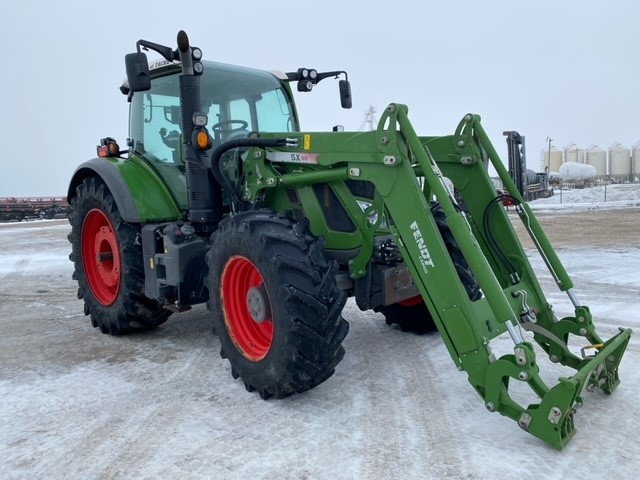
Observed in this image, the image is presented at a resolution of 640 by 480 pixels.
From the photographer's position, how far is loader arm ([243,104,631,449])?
298 cm

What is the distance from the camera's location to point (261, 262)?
3.65 meters

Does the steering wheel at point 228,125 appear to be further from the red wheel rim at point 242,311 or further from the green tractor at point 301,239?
the red wheel rim at point 242,311

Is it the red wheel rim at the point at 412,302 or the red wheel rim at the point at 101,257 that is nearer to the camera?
the red wheel rim at the point at 412,302

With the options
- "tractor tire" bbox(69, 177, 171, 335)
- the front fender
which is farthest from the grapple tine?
"tractor tire" bbox(69, 177, 171, 335)

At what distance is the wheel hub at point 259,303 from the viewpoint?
12.7 feet

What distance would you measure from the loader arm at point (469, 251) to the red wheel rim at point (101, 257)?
1.83 metres

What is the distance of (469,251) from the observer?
10.4 feet

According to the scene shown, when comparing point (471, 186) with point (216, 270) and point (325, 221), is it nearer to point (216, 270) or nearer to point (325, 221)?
point (325, 221)

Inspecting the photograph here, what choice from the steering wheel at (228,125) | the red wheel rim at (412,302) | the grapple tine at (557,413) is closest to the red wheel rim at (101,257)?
the steering wheel at (228,125)

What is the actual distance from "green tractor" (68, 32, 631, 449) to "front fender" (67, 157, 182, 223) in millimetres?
14

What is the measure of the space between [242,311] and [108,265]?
7.30 feet

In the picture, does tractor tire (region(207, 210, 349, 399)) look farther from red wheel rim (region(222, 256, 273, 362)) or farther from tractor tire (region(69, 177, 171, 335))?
tractor tire (region(69, 177, 171, 335))

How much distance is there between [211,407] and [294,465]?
3.19 feet

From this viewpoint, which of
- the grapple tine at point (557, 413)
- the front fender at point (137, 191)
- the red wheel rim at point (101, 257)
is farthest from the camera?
the red wheel rim at point (101, 257)
